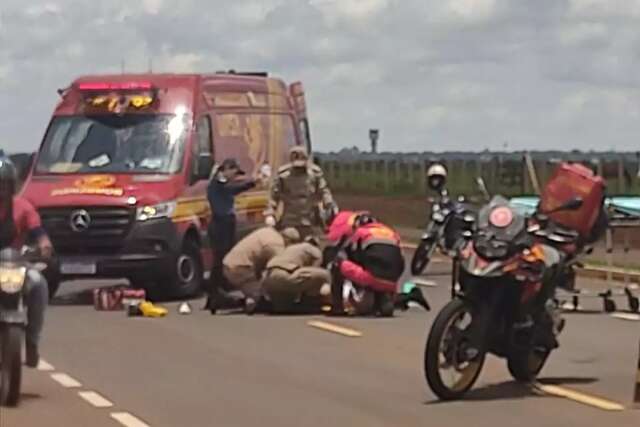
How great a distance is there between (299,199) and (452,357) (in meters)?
9.17

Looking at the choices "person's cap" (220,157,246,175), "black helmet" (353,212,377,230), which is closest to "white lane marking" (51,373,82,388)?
"black helmet" (353,212,377,230)

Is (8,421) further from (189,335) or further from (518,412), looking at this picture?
(189,335)

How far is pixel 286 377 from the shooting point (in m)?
14.6

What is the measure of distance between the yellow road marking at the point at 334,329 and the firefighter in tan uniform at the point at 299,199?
257 cm

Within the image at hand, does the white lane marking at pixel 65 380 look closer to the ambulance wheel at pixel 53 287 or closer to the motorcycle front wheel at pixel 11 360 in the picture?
the motorcycle front wheel at pixel 11 360

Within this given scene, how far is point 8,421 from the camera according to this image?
1216 cm

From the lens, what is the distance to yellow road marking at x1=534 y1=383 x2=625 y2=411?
41.9 ft

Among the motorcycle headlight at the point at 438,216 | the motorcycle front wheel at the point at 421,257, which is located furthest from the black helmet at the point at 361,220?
the motorcycle front wheel at the point at 421,257

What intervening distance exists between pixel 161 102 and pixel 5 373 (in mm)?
11739

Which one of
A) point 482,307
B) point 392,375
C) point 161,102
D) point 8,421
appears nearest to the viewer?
point 8,421

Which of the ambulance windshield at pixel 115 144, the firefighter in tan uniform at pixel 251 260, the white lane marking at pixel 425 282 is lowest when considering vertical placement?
the white lane marking at pixel 425 282

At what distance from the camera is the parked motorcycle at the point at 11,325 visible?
41.5ft

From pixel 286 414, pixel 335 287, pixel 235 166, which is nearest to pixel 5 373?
pixel 286 414

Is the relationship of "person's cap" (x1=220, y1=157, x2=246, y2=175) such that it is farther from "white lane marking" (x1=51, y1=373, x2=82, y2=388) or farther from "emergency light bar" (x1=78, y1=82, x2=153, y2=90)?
"white lane marking" (x1=51, y1=373, x2=82, y2=388)
